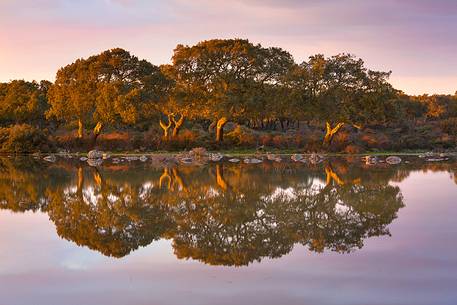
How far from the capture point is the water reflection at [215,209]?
354 inches

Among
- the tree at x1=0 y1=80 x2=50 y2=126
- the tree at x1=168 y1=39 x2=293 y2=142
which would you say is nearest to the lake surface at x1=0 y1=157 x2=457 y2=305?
the tree at x1=168 y1=39 x2=293 y2=142

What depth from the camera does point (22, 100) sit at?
58.1 metres

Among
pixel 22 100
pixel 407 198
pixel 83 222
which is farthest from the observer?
pixel 22 100

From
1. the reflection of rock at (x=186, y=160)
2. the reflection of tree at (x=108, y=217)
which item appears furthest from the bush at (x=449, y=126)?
the reflection of tree at (x=108, y=217)

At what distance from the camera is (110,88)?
41.7m

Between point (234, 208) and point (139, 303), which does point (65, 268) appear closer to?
point (139, 303)

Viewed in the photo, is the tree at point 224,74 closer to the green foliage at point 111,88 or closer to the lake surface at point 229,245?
the green foliage at point 111,88

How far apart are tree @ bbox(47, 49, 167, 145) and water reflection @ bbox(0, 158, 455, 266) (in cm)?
1980

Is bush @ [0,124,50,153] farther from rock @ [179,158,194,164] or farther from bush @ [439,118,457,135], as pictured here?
bush @ [439,118,457,135]

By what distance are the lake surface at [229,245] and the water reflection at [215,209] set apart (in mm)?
31

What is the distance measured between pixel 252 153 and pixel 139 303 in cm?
3430

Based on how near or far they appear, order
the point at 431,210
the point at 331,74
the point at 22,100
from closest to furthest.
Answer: the point at 431,210
the point at 331,74
the point at 22,100

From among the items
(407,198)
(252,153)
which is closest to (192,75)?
(252,153)

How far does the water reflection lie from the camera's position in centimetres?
899
